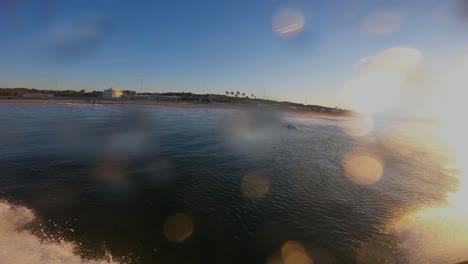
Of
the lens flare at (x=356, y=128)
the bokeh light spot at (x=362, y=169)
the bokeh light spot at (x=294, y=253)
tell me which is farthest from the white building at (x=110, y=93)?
the bokeh light spot at (x=294, y=253)

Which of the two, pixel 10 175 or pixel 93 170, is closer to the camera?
pixel 10 175

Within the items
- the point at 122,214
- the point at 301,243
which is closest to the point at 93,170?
the point at 122,214

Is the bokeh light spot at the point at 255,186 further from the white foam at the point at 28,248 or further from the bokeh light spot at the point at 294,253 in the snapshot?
the white foam at the point at 28,248

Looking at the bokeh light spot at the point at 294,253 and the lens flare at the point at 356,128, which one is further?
the lens flare at the point at 356,128

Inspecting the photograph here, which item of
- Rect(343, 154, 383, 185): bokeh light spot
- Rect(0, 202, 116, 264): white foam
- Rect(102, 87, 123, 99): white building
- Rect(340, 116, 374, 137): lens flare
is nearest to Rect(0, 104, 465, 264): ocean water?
Rect(0, 202, 116, 264): white foam

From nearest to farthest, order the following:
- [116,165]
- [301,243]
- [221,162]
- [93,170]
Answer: [301,243] < [93,170] < [116,165] < [221,162]

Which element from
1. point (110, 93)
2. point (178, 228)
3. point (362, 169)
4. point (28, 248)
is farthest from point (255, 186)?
point (110, 93)

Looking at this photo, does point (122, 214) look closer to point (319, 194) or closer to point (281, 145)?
point (319, 194)
